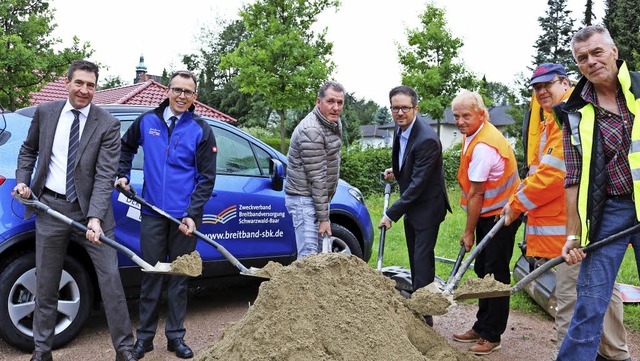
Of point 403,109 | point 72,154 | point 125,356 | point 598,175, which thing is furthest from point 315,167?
point 598,175

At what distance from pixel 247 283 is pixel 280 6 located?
17157 millimetres

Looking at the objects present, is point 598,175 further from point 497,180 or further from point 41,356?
point 41,356

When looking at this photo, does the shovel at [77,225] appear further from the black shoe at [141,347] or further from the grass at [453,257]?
the grass at [453,257]

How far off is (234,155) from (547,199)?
3.07 m

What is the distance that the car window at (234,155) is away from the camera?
18.5 feet

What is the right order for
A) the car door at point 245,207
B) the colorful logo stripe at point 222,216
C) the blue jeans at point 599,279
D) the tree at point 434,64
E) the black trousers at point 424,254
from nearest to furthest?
the blue jeans at point 599,279 → the black trousers at point 424,254 → the colorful logo stripe at point 222,216 → the car door at point 245,207 → the tree at point 434,64

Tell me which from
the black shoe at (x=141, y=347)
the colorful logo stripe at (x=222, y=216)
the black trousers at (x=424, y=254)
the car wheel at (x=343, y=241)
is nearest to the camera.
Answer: the black shoe at (x=141, y=347)

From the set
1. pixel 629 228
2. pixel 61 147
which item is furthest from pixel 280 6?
pixel 629 228

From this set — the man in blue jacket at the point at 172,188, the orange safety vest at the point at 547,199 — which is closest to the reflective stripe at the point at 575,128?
the orange safety vest at the point at 547,199

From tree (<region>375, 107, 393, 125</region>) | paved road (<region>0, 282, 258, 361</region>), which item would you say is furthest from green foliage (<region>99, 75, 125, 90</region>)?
paved road (<region>0, 282, 258, 361</region>)

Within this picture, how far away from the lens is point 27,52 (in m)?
12.8

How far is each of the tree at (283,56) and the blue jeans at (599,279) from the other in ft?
56.7

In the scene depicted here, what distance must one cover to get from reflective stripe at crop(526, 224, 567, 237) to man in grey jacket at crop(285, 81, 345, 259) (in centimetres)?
174

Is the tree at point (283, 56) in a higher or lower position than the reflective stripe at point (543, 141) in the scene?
higher
